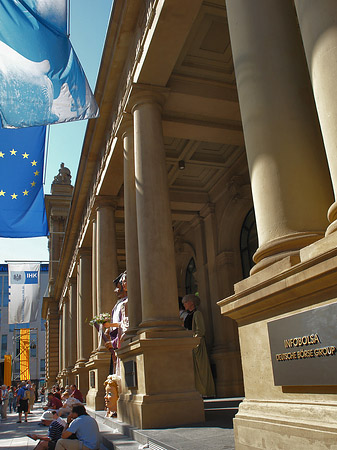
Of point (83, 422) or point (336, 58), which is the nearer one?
point (336, 58)

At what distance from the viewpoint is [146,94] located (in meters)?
9.25

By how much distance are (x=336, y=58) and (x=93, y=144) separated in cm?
1173

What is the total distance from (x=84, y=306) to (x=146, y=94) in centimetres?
1127

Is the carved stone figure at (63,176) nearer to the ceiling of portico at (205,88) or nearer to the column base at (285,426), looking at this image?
the ceiling of portico at (205,88)

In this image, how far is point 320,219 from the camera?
3.88m

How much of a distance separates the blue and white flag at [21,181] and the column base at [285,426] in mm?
10043

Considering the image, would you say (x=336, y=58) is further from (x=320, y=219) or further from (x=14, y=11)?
(x=14, y=11)

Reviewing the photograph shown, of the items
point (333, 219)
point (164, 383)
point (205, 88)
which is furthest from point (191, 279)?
point (333, 219)

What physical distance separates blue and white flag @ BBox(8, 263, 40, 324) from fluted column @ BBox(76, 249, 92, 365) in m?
12.3

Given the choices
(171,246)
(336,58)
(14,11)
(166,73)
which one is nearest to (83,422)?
(171,246)

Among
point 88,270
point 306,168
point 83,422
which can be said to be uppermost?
point 88,270

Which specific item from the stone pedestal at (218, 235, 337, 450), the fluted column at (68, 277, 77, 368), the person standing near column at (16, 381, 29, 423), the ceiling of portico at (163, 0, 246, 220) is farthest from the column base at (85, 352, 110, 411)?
the fluted column at (68, 277, 77, 368)

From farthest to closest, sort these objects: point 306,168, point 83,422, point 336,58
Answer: point 83,422
point 306,168
point 336,58

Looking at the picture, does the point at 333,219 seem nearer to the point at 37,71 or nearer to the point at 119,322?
the point at 37,71
